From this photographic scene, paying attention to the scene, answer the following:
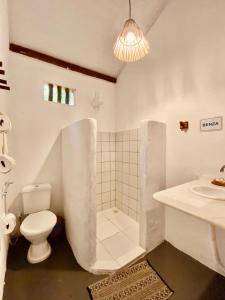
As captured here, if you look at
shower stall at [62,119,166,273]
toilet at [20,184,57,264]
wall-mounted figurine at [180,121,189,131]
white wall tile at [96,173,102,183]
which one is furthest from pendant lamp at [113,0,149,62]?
toilet at [20,184,57,264]

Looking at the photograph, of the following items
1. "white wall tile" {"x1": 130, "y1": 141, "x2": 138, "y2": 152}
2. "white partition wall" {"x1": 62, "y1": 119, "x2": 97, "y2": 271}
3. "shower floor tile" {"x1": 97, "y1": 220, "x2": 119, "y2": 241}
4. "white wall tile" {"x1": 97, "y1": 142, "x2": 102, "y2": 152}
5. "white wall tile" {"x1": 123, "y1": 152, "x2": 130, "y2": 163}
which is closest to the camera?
"white partition wall" {"x1": 62, "y1": 119, "x2": 97, "y2": 271}

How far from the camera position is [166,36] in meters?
1.87

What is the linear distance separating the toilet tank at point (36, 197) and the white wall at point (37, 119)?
14 centimetres

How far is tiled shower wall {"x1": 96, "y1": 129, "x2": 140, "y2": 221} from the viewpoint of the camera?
234 cm

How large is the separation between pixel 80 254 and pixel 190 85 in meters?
2.16

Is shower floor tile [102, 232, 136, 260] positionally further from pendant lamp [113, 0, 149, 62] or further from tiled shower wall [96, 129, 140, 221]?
pendant lamp [113, 0, 149, 62]

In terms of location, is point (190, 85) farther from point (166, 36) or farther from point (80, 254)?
point (80, 254)

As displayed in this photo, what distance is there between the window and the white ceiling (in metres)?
0.42

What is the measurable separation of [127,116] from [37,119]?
4.50 feet

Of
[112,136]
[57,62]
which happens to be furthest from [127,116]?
[57,62]

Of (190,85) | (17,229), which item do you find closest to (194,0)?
(190,85)

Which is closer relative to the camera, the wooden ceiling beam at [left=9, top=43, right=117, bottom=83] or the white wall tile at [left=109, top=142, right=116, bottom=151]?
the wooden ceiling beam at [left=9, top=43, right=117, bottom=83]

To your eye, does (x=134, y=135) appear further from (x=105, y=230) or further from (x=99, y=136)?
(x=105, y=230)

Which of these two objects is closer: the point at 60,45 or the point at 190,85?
the point at 190,85
